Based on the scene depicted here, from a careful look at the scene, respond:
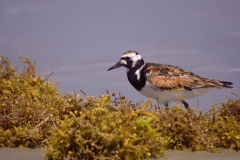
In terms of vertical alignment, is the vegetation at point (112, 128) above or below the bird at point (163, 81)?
below

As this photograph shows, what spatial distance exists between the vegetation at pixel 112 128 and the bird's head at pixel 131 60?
191 cm

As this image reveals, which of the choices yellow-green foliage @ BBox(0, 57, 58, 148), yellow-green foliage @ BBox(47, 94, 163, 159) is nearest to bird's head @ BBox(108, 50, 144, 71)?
yellow-green foliage @ BBox(0, 57, 58, 148)

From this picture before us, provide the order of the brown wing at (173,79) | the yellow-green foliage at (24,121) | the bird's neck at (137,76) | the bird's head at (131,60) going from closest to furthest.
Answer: the yellow-green foliage at (24,121) → the brown wing at (173,79) → the bird's neck at (137,76) → the bird's head at (131,60)

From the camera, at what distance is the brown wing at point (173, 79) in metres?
7.13

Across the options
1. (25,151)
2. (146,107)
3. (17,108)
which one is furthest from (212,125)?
(17,108)

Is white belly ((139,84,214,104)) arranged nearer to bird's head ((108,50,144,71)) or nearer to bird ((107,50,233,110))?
bird ((107,50,233,110))

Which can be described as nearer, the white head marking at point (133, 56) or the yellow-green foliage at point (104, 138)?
the yellow-green foliage at point (104, 138)

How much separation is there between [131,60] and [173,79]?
101cm

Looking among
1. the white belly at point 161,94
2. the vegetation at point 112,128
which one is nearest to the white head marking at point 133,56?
the white belly at point 161,94

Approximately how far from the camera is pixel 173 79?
7.30m

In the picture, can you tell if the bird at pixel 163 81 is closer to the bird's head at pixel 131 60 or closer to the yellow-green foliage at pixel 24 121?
the bird's head at pixel 131 60

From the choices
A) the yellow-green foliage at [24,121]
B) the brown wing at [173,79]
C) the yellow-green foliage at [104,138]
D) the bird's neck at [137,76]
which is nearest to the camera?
the yellow-green foliage at [104,138]

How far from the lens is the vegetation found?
13.1 feet

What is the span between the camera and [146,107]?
4973mm
